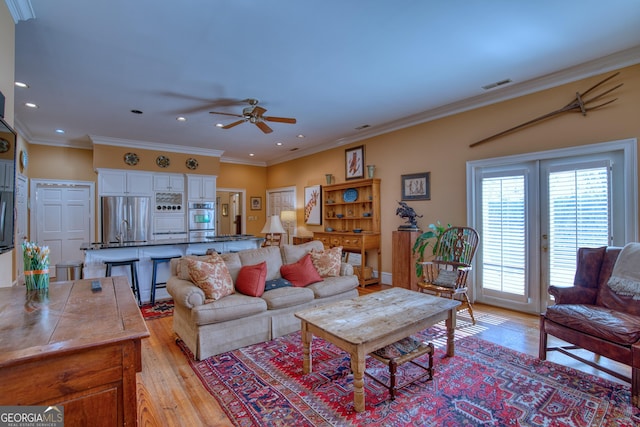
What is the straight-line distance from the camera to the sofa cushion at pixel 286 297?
3164 mm

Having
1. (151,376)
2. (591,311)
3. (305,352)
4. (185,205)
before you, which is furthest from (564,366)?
(185,205)

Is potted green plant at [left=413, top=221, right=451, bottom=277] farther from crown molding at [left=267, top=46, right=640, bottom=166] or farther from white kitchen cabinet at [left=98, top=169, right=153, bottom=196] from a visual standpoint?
white kitchen cabinet at [left=98, top=169, right=153, bottom=196]

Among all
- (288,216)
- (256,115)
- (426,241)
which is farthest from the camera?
(288,216)

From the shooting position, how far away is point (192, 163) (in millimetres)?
7250

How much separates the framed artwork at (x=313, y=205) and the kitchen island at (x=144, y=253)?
2304 millimetres

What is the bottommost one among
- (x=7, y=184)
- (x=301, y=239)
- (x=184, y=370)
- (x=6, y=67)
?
(x=184, y=370)

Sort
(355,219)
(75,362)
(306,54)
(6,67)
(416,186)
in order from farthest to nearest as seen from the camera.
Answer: (355,219), (416,186), (306,54), (6,67), (75,362)

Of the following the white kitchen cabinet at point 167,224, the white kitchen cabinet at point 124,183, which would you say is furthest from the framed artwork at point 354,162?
the white kitchen cabinet at point 124,183

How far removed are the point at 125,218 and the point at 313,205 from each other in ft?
13.0

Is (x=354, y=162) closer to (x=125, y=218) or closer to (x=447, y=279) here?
(x=447, y=279)

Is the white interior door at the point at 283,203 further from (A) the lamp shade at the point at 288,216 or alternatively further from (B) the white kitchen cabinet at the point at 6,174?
(B) the white kitchen cabinet at the point at 6,174

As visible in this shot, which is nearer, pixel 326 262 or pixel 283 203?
pixel 326 262

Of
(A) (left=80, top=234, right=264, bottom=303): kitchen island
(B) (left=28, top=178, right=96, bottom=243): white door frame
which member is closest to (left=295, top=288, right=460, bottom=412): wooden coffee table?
(A) (left=80, top=234, right=264, bottom=303): kitchen island

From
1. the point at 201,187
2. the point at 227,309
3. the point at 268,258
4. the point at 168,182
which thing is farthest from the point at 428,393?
the point at 168,182
